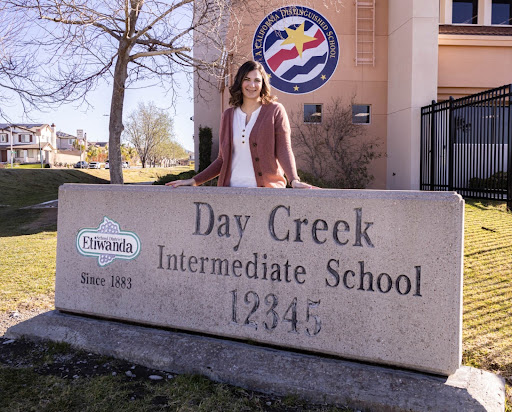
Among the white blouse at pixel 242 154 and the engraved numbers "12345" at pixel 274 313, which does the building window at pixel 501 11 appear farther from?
the engraved numbers "12345" at pixel 274 313

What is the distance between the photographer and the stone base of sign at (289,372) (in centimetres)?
256

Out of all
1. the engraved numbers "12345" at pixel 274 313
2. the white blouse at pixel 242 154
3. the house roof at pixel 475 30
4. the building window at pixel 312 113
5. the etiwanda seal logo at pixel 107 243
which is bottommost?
the engraved numbers "12345" at pixel 274 313

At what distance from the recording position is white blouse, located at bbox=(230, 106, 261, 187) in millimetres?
3291

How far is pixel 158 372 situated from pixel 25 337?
1.29 meters

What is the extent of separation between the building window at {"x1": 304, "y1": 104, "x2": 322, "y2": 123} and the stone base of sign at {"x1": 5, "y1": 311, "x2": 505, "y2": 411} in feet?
37.6

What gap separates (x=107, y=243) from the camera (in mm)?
3611

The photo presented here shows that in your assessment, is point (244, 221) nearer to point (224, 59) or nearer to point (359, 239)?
point (359, 239)

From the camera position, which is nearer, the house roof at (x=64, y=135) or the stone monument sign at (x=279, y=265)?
the stone monument sign at (x=279, y=265)

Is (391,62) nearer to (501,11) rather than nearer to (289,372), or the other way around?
(501,11)

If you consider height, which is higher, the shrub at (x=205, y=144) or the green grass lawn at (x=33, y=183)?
the shrub at (x=205, y=144)

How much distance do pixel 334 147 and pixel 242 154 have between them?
11.1 meters

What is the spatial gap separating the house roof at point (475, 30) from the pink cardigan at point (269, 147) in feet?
45.0

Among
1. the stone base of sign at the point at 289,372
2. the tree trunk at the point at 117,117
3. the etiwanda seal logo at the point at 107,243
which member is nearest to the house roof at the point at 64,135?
the tree trunk at the point at 117,117

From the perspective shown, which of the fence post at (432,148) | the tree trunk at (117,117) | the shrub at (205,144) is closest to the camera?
the tree trunk at (117,117)
